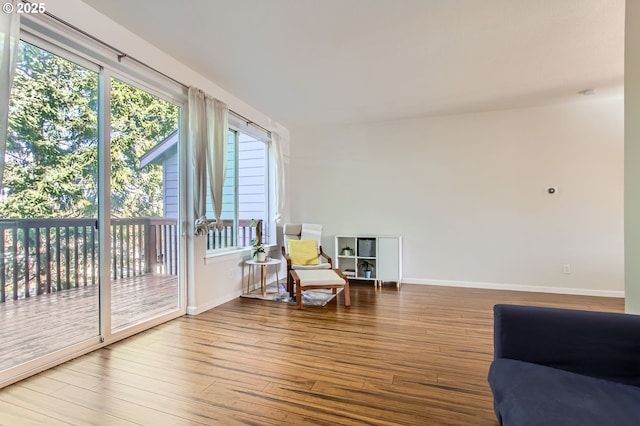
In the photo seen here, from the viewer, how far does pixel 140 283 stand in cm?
312

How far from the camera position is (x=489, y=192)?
15.4 feet

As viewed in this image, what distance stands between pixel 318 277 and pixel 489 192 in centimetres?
298

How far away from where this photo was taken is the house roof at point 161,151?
10.3 feet

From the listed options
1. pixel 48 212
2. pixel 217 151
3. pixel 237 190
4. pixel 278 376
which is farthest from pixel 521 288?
pixel 48 212

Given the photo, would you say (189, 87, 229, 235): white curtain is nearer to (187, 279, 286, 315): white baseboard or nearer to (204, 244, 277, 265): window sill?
(204, 244, 277, 265): window sill

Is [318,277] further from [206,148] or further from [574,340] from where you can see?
[574,340]

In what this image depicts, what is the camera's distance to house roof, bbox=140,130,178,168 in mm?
3150

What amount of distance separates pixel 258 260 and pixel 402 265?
7.88ft

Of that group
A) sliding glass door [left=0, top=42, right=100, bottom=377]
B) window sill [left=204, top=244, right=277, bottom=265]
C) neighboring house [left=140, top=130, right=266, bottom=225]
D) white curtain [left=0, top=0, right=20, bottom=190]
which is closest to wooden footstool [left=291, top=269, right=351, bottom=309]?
window sill [left=204, top=244, right=277, bottom=265]

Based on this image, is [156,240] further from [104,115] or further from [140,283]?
[104,115]

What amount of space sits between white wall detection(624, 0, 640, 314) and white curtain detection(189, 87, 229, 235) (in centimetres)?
352

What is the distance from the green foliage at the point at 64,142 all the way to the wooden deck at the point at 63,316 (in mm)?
663

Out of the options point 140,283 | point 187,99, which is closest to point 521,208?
point 187,99

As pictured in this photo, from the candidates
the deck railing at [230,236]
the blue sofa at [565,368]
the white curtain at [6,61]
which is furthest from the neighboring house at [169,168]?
the blue sofa at [565,368]
